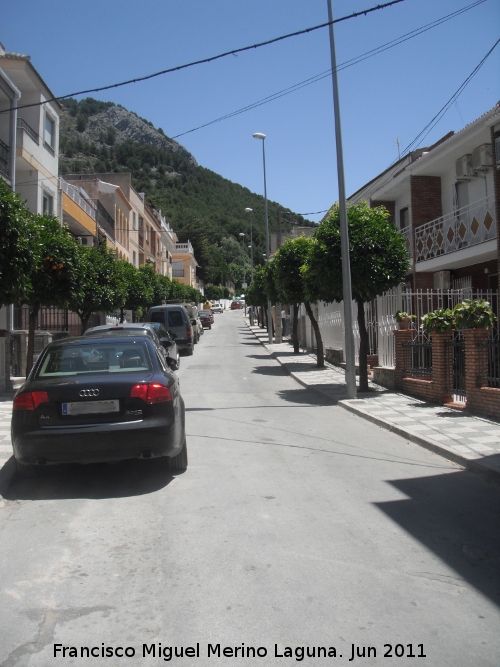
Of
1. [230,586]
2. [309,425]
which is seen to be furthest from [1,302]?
[230,586]

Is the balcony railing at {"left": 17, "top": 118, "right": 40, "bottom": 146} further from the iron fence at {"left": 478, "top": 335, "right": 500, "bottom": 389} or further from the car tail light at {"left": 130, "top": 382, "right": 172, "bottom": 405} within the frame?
the car tail light at {"left": 130, "top": 382, "right": 172, "bottom": 405}

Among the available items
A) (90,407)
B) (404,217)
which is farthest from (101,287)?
(90,407)

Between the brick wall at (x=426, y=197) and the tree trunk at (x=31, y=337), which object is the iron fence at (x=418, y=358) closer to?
the brick wall at (x=426, y=197)

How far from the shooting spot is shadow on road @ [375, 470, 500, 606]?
4.34m

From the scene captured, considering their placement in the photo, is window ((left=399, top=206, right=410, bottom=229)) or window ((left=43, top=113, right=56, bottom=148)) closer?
window ((left=399, top=206, right=410, bottom=229))

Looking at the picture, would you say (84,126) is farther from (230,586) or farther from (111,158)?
(230,586)

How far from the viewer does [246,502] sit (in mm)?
6031

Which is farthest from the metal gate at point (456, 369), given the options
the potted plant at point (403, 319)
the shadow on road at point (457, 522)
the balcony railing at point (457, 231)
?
the shadow on road at point (457, 522)

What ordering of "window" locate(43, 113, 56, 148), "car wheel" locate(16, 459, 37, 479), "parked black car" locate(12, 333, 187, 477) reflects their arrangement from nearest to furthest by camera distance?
"parked black car" locate(12, 333, 187, 477) → "car wheel" locate(16, 459, 37, 479) → "window" locate(43, 113, 56, 148)

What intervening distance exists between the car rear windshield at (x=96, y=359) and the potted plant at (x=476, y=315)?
21.6ft

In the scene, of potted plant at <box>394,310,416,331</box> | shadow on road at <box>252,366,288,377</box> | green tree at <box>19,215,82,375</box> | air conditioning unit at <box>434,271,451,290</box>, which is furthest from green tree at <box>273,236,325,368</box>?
green tree at <box>19,215,82,375</box>

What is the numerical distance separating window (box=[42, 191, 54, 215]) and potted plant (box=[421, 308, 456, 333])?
15.9 metres

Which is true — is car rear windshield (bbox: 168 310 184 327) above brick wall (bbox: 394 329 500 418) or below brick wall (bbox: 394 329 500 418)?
above

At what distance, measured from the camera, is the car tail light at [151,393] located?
6.40 metres
